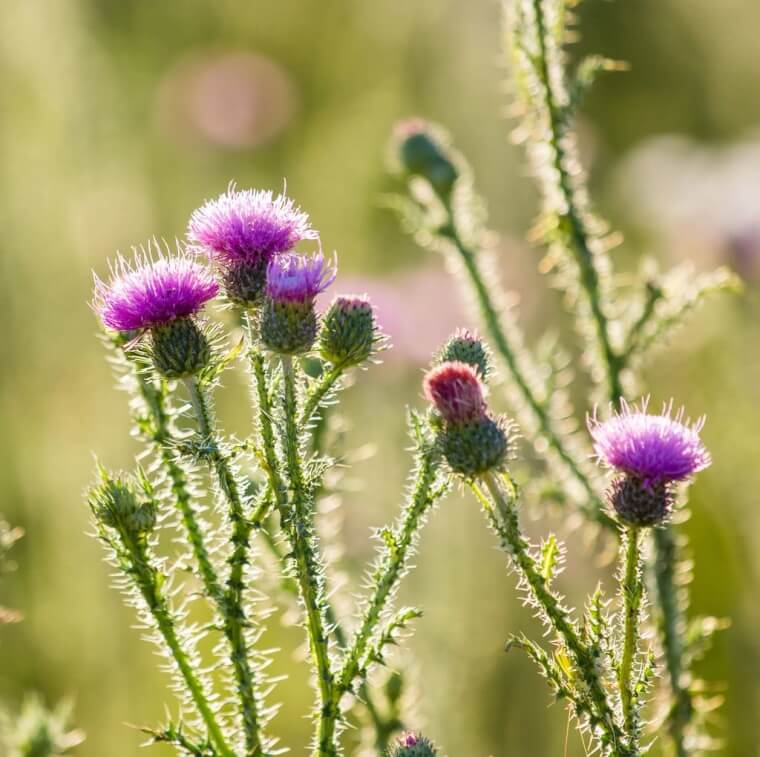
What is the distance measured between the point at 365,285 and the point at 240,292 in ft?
7.95

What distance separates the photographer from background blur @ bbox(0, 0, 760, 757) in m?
4.33

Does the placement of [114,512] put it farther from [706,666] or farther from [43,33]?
[43,33]

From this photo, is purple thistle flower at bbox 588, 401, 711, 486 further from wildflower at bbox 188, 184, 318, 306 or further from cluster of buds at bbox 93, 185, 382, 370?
wildflower at bbox 188, 184, 318, 306

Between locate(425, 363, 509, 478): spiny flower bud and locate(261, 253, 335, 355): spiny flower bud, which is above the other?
locate(261, 253, 335, 355): spiny flower bud

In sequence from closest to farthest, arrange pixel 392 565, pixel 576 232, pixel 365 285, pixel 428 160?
pixel 392 565, pixel 576 232, pixel 428 160, pixel 365 285

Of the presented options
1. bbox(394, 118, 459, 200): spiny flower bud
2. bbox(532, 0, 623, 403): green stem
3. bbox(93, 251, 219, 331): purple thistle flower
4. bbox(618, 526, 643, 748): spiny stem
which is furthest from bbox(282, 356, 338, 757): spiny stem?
bbox(394, 118, 459, 200): spiny flower bud

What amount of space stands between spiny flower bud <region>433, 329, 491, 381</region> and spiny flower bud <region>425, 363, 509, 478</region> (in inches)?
4.9

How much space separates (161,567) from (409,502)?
0.49m

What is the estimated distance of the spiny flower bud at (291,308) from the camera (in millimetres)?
1818

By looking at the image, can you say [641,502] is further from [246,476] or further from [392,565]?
[246,476]

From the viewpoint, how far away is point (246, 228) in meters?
1.96

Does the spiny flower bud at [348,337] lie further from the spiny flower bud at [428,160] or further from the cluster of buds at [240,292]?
the spiny flower bud at [428,160]

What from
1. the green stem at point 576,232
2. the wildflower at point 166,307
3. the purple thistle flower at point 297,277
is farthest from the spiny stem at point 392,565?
the green stem at point 576,232

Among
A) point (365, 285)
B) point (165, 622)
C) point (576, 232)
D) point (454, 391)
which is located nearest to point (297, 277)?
point (454, 391)
